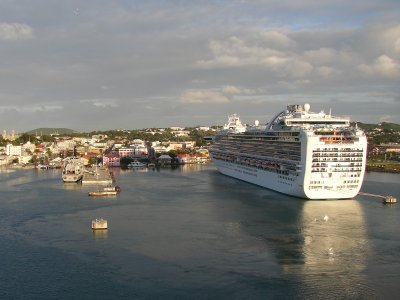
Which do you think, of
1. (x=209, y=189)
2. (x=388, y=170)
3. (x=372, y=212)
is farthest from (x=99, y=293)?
(x=388, y=170)

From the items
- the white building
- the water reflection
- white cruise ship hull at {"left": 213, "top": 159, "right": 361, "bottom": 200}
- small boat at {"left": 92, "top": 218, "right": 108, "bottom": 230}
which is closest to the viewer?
the water reflection

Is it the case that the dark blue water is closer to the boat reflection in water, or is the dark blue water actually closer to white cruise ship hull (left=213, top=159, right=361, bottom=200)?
the boat reflection in water

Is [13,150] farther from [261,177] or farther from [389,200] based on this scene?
[389,200]

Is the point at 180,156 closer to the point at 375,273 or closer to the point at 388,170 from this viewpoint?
the point at 388,170

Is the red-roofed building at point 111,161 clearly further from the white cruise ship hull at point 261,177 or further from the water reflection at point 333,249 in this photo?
the water reflection at point 333,249

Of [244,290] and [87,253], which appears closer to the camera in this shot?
[244,290]

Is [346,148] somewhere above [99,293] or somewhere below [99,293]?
above

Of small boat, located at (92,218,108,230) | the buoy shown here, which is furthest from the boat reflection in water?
small boat, located at (92,218,108,230)
